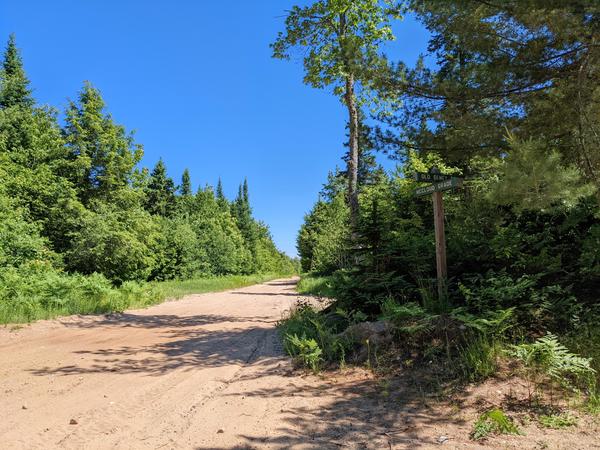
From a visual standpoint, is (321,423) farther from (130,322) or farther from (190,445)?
(130,322)

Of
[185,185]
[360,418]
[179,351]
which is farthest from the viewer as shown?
[185,185]

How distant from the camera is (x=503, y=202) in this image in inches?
205

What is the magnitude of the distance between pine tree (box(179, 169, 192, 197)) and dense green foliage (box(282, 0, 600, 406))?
173 ft

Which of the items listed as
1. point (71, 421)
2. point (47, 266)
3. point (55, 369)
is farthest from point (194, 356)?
point (47, 266)

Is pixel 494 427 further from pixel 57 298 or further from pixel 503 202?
pixel 57 298

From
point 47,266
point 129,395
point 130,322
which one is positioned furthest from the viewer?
point 47,266

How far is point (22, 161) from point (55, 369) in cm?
2135

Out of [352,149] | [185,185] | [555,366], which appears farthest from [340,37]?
[185,185]

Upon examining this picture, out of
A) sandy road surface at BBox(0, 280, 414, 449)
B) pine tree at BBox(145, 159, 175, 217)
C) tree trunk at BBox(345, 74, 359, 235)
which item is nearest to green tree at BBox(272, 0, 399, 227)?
tree trunk at BBox(345, 74, 359, 235)

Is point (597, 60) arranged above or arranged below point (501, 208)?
above

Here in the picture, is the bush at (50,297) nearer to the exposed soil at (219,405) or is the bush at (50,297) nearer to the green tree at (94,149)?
the exposed soil at (219,405)

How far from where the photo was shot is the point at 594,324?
505cm

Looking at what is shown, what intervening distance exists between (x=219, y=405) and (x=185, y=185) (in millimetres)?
57363

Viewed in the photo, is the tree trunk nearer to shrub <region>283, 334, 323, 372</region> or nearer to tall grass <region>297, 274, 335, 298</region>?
tall grass <region>297, 274, 335, 298</region>
